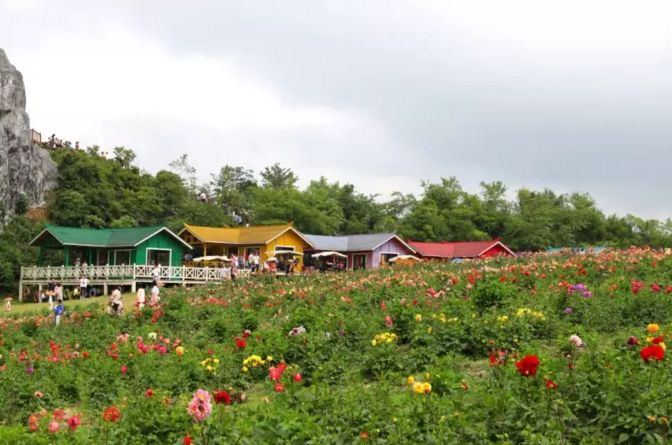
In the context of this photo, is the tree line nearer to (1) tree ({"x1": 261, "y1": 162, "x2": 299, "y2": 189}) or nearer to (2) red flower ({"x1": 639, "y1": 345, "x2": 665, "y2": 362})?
(1) tree ({"x1": 261, "y1": 162, "x2": 299, "y2": 189})

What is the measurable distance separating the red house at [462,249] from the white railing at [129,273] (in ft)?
62.3

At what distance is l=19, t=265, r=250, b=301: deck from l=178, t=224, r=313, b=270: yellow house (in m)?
8.36

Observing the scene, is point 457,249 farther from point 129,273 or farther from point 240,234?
point 129,273

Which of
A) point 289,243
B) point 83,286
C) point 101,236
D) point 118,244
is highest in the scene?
point 101,236

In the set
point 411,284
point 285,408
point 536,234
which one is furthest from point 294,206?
point 285,408

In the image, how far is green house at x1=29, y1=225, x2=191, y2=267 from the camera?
42188 millimetres

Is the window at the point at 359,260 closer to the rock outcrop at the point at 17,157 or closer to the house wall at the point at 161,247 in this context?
the house wall at the point at 161,247

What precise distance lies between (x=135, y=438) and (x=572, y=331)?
6.04m

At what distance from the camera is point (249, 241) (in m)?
49.7

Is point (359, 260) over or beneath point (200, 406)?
over

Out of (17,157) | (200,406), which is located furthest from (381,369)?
(17,157)

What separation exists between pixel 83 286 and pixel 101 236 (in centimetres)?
759

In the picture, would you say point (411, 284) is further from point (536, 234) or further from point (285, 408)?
point (536, 234)

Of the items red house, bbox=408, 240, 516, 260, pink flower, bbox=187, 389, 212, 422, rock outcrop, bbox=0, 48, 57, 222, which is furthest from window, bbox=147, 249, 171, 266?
pink flower, bbox=187, 389, 212, 422
